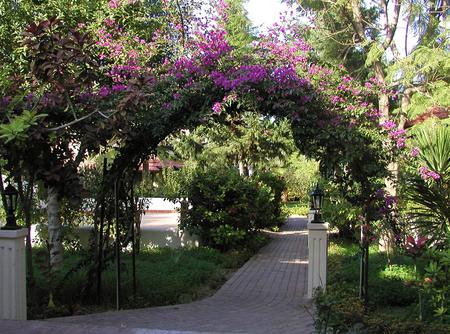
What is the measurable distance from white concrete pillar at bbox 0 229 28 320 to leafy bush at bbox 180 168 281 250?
6.69 m

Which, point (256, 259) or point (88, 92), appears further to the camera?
point (256, 259)

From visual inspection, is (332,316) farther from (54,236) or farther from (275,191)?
(275,191)

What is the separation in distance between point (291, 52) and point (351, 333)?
376cm

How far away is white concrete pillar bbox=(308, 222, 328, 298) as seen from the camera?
745 cm

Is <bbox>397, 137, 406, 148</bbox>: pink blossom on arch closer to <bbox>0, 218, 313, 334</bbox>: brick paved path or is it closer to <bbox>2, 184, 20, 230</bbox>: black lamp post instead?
<bbox>0, 218, 313, 334</bbox>: brick paved path

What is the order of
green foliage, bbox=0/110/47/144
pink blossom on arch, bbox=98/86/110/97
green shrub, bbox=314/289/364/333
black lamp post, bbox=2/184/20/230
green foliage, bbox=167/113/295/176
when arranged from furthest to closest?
green foliage, bbox=167/113/295/176 → pink blossom on arch, bbox=98/86/110/97 → black lamp post, bbox=2/184/20/230 → green foliage, bbox=0/110/47/144 → green shrub, bbox=314/289/364/333

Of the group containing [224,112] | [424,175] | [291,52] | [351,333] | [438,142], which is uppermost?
[291,52]

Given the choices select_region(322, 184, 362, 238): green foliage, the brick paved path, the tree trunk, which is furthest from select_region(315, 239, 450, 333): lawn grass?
the tree trunk

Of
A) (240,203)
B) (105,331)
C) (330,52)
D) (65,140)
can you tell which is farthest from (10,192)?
(330,52)

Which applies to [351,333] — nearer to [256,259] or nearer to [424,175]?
[424,175]

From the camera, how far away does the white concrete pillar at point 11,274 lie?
224 inches

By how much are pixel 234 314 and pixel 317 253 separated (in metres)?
1.62

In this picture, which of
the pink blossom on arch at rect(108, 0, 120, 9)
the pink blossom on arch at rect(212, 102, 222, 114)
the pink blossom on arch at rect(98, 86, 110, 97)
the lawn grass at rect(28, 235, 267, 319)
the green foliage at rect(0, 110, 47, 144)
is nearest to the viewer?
the green foliage at rect(0, 110, 47, 144)

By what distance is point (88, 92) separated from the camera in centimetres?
632
